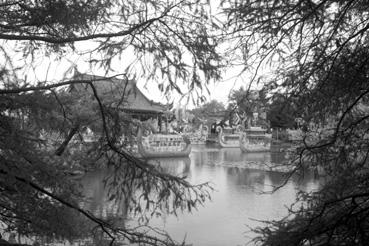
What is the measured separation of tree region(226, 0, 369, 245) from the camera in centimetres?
185

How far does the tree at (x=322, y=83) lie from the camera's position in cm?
185

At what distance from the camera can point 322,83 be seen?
78.7 inches

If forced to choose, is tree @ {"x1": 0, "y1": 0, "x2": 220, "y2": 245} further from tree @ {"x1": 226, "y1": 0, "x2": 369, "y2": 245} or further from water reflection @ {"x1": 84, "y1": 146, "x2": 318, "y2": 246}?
water reflection @ {"x1": 84, "y1": 146, "x2": 318, "y2": 246}

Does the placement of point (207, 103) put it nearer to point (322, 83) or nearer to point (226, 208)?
point (322, 83)

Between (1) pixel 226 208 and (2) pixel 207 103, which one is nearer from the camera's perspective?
(2) pixel 207 103

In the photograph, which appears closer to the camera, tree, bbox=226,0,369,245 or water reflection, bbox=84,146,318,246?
tree, bbox=226,0,369,245

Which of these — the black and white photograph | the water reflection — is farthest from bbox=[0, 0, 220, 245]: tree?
the water reflection

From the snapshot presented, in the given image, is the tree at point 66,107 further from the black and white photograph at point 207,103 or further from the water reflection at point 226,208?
the water reflection at point 226,208

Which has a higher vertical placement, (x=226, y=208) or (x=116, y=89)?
(x=116, y=89)

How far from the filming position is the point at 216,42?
2.05 metres

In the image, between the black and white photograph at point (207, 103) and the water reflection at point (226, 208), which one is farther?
the water reflection at point (226, 208)

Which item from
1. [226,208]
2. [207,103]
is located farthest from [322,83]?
[226,208]

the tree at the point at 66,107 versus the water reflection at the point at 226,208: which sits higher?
the tree at the point at 66,107

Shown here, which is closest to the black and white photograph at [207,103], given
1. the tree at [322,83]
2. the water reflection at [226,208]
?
the tree at [322,83]
